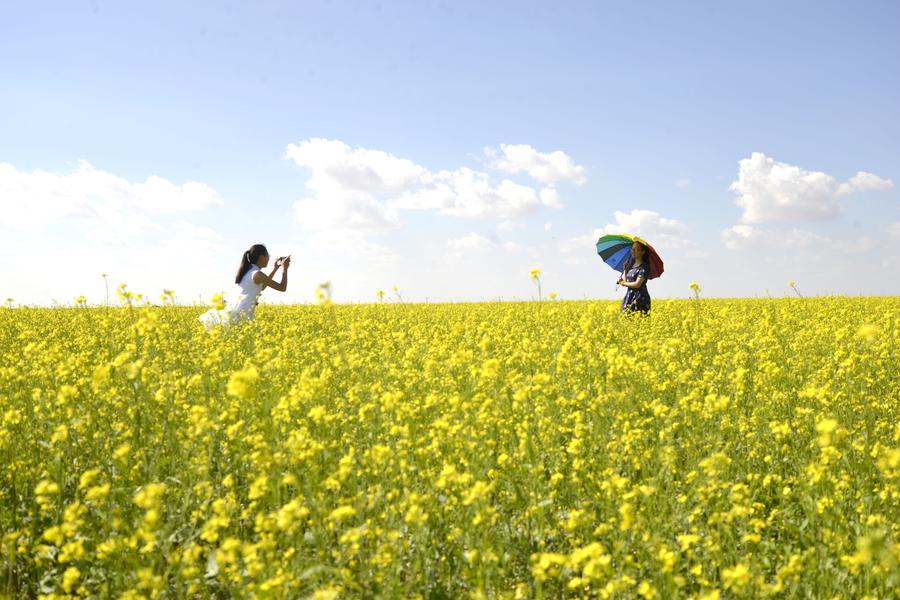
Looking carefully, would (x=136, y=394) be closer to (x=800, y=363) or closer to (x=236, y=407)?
(x=236, y=407)

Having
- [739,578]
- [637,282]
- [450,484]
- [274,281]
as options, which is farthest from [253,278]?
[739,578]

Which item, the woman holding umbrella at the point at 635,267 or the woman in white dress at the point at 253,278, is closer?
the woman in white dress at the point at 253,278

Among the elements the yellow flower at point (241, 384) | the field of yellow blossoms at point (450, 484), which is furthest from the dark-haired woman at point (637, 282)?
the yellow flower at point (241, 384)

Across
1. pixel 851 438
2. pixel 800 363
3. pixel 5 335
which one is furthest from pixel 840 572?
pixel 5 335

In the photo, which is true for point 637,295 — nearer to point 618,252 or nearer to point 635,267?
point 635,267

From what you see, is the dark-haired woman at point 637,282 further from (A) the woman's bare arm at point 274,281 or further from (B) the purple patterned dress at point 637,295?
A: (A) the woman's bare arm at point 274,281

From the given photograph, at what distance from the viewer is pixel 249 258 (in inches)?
414

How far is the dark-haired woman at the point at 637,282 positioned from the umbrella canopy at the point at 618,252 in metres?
0.31

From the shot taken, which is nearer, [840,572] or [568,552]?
[840,572]

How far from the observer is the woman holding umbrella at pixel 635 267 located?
12016 millimetres

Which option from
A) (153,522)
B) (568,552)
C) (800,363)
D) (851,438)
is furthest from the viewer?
(800,363)

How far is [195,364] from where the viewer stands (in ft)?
22.1

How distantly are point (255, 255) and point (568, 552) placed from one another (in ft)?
26.7

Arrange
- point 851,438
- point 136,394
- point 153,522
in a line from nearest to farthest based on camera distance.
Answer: point 153,522 < point 136,394 < point 851,438
